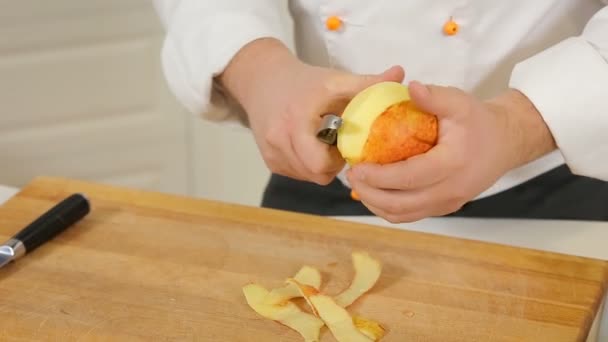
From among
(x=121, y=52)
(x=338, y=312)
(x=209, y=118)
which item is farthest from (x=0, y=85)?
(x=338, y=312)

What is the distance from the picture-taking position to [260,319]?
62 cm

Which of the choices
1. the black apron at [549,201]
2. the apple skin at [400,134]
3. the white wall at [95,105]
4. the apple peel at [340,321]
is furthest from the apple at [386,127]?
the white wall at [95,105]

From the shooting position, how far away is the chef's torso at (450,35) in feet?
2.47

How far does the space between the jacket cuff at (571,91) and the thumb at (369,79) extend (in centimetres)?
10

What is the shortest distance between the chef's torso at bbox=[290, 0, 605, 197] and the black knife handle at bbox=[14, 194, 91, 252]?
0.26 metres

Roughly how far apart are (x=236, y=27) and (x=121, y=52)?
2.48 ft

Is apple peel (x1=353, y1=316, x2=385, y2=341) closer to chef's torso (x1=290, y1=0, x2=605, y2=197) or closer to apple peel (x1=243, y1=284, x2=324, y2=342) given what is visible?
apple peel (x1=243, y1=284, x2=324, y2=342)

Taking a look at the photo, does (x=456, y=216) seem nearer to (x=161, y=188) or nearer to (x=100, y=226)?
(x=100, y=226)

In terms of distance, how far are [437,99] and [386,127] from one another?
39mm

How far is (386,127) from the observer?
0.58m

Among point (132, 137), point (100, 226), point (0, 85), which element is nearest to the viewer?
point (100, 226)

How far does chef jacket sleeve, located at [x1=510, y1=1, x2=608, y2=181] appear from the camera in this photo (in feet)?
2.14

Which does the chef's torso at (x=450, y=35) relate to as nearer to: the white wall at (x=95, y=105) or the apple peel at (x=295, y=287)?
the apple peel at (x=295, y=287)

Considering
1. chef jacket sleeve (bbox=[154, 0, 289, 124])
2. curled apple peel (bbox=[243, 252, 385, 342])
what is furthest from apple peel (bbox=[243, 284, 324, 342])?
chef jacket sleeve (bbox=[154, 0, 289, 124])
